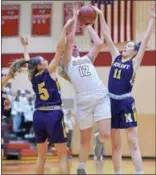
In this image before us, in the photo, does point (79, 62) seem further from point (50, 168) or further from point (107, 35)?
point (50, 168)

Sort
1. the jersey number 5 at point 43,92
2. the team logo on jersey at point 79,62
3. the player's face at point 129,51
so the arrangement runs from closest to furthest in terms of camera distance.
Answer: the jersey number 5 at point 43,92 < the team logo on jersey at point 79,62 < the player's face at point 129,51

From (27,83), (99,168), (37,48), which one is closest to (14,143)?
(27,83)

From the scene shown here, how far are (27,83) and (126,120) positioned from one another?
971 centimetres

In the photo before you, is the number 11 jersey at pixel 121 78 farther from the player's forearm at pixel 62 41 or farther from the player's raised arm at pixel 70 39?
the player's forearm at pixel 62 41

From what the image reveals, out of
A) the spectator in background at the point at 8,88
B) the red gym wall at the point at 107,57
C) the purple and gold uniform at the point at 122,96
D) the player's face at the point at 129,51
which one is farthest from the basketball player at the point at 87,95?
the spectator in background at the point at 8,88

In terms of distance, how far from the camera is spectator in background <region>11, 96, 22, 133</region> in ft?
45.3

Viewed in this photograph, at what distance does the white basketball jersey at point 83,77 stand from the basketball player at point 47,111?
22 centimetres

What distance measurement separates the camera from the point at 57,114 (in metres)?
4.97

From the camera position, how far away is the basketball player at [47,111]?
490cm

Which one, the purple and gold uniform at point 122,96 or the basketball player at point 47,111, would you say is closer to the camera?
the basketball player at point 47,111

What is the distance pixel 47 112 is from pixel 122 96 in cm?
103

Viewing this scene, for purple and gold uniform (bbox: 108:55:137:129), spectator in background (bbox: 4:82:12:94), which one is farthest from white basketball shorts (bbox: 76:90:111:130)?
spectator in background (bbox: 4:82:12:94)

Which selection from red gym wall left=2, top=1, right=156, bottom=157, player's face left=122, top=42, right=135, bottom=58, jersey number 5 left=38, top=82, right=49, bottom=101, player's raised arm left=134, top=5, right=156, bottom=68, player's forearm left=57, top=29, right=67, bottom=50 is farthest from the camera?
red gym wall left=2, top=1, right=156, bottom=157

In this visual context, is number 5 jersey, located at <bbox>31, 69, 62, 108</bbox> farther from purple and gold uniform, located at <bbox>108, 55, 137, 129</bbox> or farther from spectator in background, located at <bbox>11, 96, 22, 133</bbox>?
spectator in background, located at <bbox>11, 96, 22, 133</bbox>
